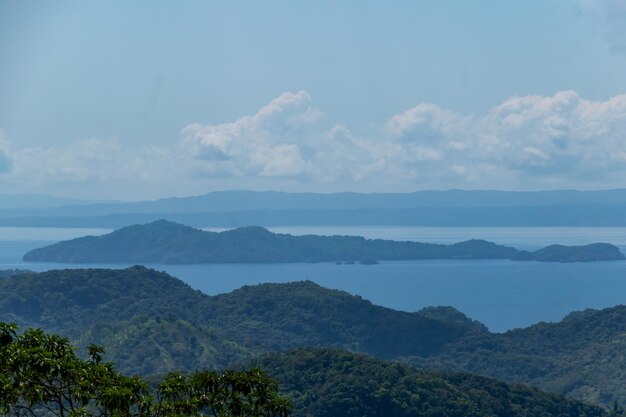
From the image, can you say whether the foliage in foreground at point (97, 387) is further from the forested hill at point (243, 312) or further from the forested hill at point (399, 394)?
the forested hill at point (243, 312)

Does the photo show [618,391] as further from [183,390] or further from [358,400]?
[183,390]

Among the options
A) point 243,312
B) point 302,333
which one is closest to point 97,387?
point 302,333

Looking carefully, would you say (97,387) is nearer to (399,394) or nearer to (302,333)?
(399,394)

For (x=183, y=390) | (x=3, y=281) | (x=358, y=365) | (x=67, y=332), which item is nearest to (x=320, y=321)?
(x=67, y=332)

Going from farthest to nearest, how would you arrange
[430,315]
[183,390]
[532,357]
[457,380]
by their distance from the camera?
[430,315], [532,357], [457,380], [183,390]

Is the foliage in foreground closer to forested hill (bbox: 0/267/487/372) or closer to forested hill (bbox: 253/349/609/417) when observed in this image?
forested hill (bbox: 253/349/609/417)

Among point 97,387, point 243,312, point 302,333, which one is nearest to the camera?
point 97,387

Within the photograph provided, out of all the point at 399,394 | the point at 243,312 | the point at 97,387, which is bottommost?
the point at 243,312
